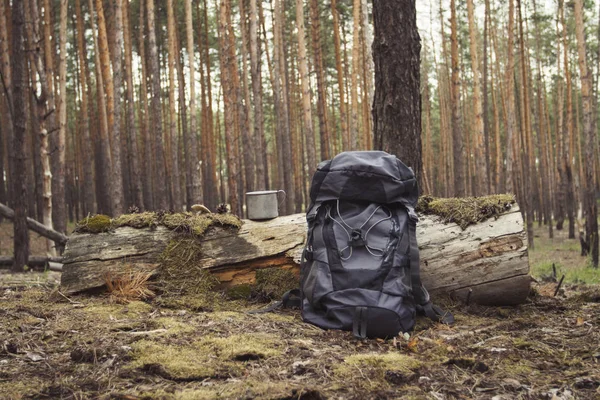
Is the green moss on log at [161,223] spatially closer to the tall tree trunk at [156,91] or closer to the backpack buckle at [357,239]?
the backpack buckle at [357,239]

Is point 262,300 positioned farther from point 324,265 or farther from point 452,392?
point 452,392

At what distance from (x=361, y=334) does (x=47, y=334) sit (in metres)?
2.00

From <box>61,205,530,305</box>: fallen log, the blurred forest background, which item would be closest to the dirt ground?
<box>61,205,530,305</box>: fallen log

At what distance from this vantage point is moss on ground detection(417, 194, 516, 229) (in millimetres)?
4168

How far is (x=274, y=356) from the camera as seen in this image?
290cm

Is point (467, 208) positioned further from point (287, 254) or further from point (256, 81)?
point (256, 81)

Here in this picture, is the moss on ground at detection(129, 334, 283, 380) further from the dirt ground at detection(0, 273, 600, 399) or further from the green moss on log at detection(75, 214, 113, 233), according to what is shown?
the green moss on log at detection(75, 214, 113, 233)

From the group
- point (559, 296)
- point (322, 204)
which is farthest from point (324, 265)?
point (559, 296)

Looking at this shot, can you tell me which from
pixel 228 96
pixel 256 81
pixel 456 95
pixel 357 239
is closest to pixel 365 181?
pixel 357 239

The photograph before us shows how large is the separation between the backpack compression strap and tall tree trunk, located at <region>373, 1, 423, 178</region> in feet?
4.83

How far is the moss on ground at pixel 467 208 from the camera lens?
4168mm

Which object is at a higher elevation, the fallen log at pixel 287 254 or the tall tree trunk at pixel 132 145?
the tall tree trunk at pixel 132 145

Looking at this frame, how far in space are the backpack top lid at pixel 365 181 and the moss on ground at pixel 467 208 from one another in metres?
0.48

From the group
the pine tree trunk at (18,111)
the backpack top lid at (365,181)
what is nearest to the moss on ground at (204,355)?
the backpack top lid at (365,181)
